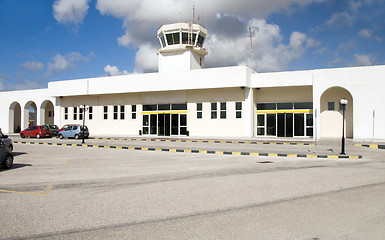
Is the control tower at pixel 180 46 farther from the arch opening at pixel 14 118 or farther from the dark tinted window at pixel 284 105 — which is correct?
the arch opening at pixel 14 118

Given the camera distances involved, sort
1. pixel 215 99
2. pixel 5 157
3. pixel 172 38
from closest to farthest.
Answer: pixel 5 157
pixel 215 99
pixel 172 38

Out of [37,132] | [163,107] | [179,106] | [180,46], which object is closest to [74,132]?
[37,132]

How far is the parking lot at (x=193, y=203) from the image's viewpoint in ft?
15.9

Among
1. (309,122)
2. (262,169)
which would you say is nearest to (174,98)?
(309,122)

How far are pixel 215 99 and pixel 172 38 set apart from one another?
985 centimetres

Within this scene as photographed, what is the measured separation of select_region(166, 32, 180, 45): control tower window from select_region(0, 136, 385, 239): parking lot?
1031 inches

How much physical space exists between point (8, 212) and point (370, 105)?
Answer: 25731 millimetres

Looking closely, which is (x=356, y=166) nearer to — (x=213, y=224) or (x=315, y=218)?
(x=315, y=218)

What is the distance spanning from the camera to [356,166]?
11.9m

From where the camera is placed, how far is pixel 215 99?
98.9ft

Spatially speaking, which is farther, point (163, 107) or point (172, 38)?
point (172, 38)

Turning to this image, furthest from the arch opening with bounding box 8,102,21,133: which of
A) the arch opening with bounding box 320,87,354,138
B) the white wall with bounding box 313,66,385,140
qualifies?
the white wall with bounding box 313,66,385,140

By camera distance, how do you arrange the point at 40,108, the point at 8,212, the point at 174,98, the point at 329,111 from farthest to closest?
the point at 40,108
the point at 174,98
the point at 329,111
the point at 8,212

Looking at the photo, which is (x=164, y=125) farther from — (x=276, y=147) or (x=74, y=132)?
(x=276, y=147)
